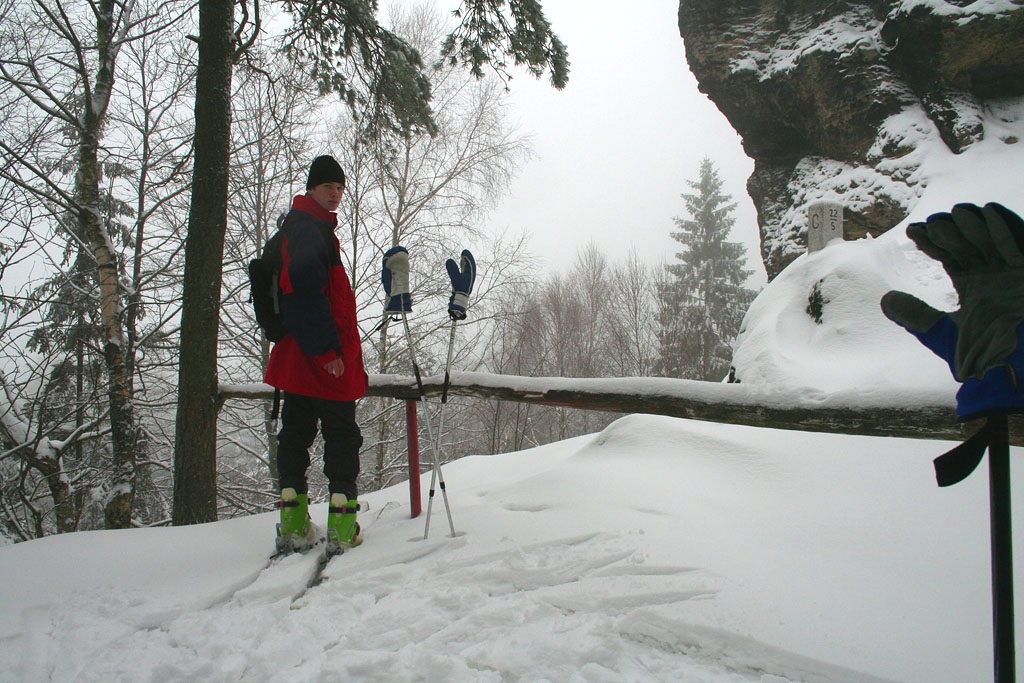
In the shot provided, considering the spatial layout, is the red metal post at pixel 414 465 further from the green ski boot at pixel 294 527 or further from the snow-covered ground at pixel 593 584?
the green ski boot at pixel 294 527

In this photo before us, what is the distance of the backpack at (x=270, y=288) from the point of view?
8.87ft

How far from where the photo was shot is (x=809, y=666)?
1.56m

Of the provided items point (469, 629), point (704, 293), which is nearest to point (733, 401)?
point (469, 629)

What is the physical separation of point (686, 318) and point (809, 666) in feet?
86.1

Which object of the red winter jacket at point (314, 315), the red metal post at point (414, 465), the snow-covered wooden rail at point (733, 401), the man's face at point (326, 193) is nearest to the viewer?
the snow-covered wooden rail at point (733, 401)

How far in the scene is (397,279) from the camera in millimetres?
2916

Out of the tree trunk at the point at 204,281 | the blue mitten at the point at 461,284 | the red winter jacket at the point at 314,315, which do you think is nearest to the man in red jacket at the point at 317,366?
the red winter jacket at the point at 314,315

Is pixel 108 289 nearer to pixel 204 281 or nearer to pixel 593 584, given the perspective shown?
pixel 204 281

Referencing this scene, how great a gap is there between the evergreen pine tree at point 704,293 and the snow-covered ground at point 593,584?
22791 millimetres

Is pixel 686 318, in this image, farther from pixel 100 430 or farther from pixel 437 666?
pixel 437 666

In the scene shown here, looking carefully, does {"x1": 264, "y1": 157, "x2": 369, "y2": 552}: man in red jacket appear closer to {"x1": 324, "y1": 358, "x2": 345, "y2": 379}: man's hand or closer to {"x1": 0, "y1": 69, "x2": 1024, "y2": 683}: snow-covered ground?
{"x1": 324, "y1": 358, "x2": 345, "y2": 379}: man's hand

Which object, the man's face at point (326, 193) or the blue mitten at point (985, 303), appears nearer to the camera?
the blue mitten at point (985, 303)

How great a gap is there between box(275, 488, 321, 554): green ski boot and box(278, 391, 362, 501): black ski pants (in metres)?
0.05

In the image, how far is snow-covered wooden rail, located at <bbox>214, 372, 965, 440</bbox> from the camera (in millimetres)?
1782
